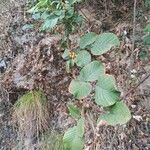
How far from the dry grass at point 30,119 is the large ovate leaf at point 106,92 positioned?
5.13 ft

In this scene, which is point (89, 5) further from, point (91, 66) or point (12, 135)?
point (91, 66)

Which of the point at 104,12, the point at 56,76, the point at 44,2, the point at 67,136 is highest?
the point at 44,2

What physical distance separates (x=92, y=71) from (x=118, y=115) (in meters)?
0.21

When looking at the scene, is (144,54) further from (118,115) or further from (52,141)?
(118,115)

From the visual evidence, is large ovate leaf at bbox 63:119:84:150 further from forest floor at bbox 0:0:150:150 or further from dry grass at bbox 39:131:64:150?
dry grass at bbox 39:131:64:150

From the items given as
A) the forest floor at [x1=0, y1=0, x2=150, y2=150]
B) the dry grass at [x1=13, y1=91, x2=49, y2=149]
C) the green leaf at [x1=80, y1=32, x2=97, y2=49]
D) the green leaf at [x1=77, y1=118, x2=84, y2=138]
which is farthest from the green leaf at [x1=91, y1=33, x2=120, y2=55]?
the dry grass at [x1=13, y1=91, x2=49, y2=149]

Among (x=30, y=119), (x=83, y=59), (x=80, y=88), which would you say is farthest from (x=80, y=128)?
(x=30, y=119)

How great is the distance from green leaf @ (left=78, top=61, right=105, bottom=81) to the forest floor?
119 cm

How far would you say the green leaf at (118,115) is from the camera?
1.34 meters

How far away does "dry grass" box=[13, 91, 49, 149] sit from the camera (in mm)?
2846

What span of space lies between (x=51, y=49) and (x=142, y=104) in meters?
1.01

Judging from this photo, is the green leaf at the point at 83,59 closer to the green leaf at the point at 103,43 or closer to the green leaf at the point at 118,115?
the green leaf at the point at 103,43

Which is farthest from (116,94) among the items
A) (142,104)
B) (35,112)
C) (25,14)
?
(25,14)

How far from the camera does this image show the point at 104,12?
10.6 feet
